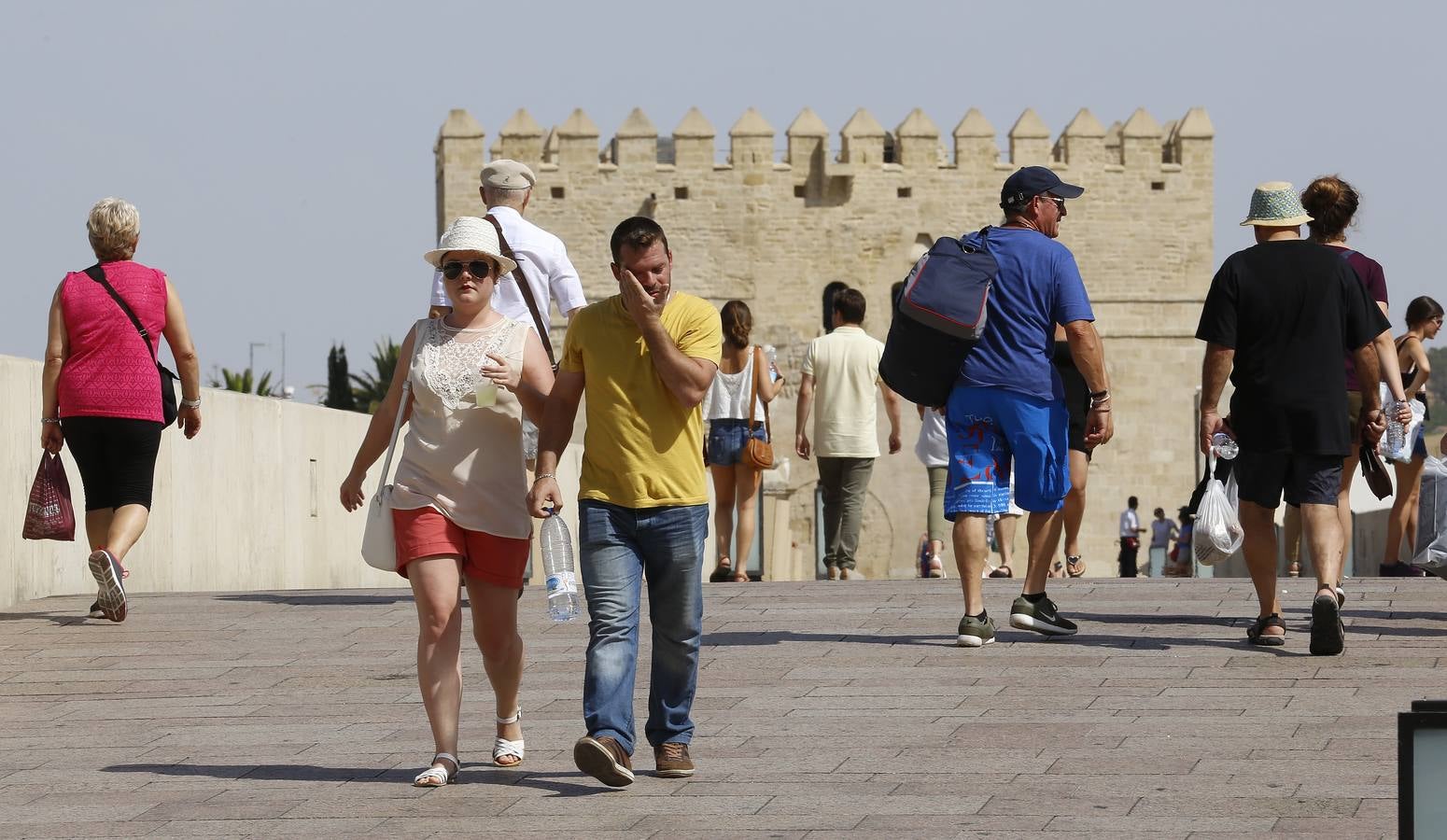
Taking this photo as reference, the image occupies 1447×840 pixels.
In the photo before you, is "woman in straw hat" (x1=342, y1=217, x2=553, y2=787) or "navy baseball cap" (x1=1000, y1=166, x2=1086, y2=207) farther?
"navy baseball cap" (x1=1000, y1=166, x2=1086, y2=207)

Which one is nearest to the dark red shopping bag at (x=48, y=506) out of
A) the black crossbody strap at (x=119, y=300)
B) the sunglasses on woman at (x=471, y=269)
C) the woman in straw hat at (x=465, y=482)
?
the black crossbody strap at (x=119, y=300)

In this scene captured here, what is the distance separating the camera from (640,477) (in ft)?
16.4

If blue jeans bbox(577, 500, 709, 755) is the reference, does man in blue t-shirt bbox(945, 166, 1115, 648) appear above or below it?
above

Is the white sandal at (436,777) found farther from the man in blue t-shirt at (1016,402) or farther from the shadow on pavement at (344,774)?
the man in blue t-shirt at (1016,402)

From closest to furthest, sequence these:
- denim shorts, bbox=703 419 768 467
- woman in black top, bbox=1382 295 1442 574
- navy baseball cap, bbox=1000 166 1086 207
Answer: navy baseball cap, bbox=1000 166 1086 207 < woman in black top, bbox=1382 295 1442 574 < denim shorts, bbox=703 419 768 467

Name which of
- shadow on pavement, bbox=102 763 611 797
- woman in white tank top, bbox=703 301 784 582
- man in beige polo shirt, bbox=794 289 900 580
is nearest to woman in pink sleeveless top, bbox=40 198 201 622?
shadow on pavement, bbox=102 763 611 797

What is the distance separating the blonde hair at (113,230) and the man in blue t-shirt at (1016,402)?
3.12 meters

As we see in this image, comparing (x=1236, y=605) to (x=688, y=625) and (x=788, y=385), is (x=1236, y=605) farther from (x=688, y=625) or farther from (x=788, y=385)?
(x=788, y=385)

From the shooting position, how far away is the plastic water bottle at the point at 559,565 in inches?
195

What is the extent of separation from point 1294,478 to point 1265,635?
0.54m

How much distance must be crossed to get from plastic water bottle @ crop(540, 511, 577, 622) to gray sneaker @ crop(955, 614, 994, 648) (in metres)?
2.45

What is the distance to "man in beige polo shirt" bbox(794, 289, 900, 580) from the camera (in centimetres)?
1143

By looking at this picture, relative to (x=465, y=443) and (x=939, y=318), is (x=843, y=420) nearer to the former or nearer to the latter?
(x=939, y=318)

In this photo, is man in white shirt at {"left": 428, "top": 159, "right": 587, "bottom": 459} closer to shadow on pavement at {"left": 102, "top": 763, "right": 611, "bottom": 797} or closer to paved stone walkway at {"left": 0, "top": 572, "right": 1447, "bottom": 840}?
paved stone walkway at {"left": 0, "top": 572, "right": 1447, "bottom": 840}
